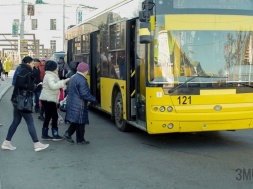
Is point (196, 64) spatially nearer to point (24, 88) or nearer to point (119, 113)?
point (119, 113)

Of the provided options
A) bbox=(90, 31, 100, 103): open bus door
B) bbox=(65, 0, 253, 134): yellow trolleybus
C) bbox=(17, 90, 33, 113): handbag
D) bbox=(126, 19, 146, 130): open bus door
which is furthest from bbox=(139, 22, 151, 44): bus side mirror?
bbox=(90, 31, 100, 103): open bus door

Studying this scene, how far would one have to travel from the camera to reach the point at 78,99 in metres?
8.84

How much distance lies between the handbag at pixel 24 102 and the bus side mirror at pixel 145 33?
7.41 ft

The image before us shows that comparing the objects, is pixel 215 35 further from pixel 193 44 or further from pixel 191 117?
pixel 191 117

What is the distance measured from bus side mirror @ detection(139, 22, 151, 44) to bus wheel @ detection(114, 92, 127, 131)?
8.31 ft

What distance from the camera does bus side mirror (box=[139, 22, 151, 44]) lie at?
7.91 m

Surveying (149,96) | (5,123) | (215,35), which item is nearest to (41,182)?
(149,96)

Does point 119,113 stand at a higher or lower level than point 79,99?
lower

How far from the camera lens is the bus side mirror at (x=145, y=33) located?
25.9ft

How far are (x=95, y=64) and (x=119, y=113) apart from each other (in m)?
3.00

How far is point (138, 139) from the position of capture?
9570 mm

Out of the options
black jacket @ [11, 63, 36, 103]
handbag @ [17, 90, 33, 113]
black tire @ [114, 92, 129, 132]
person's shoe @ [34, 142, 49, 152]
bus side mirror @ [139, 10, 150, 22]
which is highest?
bus side mirror @ [139, 10, 150, 22]

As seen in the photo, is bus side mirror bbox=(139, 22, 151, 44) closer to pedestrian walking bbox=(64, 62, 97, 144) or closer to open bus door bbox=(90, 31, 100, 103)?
pedestrian walking bbox=(64, 62, 97, 144)

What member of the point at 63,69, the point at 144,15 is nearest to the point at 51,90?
the point at 144,15
